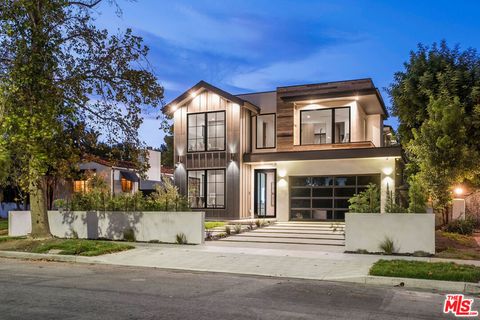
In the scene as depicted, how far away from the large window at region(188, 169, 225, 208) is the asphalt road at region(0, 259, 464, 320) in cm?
1349

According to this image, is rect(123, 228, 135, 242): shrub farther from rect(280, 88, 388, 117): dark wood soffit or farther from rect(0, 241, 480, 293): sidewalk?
rect(280, 88, 388, 117): dark wood soffit

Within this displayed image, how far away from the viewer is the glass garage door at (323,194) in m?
22.2

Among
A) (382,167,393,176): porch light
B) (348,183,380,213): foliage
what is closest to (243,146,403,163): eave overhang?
(382,167,393,176): porch light

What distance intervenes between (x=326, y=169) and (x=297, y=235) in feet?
18.6

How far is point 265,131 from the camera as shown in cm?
2555

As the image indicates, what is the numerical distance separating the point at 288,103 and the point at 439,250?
12.0 meters

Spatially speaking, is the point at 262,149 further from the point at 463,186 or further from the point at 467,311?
the point at 467,311

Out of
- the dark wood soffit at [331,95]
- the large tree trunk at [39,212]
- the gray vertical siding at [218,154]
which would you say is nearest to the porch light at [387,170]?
the dark wood soffit at [331,95]

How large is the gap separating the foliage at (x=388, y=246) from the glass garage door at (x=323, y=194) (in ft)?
28.4

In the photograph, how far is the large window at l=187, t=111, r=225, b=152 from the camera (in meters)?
24.7

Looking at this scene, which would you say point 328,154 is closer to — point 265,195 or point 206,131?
point 265,195

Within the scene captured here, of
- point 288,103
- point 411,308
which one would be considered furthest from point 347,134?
point 411,308

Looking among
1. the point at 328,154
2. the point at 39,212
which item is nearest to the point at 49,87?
the point at 39,212

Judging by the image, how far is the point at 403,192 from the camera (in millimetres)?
19438
